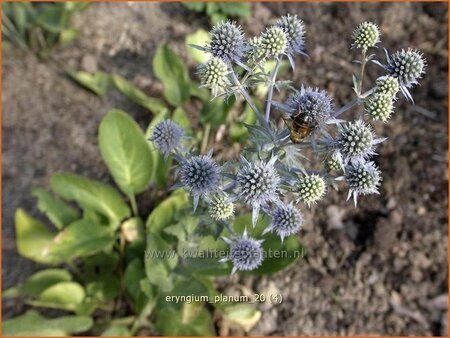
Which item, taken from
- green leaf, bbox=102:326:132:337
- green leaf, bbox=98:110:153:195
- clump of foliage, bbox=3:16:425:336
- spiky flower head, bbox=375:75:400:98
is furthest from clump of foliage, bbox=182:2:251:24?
green leaf, bbox=102:326:132:337

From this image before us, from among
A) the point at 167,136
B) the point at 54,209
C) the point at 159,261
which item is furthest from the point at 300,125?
the point at 54,209

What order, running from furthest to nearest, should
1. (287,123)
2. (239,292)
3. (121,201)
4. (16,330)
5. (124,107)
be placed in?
(124,107) → (239,292) → (121,201) → (16,330) → (287,123)

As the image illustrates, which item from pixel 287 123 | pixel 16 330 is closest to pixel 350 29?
pixel 287 123

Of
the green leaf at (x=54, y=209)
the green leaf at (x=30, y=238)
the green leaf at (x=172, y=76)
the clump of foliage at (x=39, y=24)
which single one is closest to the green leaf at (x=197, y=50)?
the green leaf at (x=172, y=76)

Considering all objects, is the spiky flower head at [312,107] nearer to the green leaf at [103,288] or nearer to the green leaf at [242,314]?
the green leaf at [242,314]

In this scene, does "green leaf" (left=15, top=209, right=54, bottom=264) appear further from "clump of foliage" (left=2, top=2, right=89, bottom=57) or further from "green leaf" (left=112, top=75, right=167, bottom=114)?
"clump of foliage" (left=2, top=2, right=89, bottom=57)

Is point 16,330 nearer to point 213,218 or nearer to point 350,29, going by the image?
point 213,218

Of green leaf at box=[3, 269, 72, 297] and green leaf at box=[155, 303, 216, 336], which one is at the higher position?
green leaf at box=[3, 269, 72, 297]
